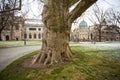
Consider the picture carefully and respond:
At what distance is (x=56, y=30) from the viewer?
4434mm

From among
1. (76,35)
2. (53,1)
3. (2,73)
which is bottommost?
(2,73)

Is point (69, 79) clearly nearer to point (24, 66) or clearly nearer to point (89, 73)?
point (89, 73)

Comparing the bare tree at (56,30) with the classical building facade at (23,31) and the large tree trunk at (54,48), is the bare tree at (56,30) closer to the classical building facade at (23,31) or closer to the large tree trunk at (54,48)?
the large tree trunk at (54,48)

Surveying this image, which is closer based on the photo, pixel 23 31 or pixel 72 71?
pixel 72 71

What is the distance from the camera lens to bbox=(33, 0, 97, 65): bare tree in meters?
4.37

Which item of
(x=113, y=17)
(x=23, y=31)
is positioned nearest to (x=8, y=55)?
(x=113, y=17)

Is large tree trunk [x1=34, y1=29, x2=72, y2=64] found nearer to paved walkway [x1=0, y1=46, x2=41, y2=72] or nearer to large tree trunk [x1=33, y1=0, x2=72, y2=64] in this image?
large tree trunk [x1=33, y1=0, x2=72, y2=64]

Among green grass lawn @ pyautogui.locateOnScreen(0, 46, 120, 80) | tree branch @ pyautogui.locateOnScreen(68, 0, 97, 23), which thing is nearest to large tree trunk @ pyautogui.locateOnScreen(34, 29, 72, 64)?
green grass lawn @ pyautogui.locateOnScreen(0, 46, 120, 80)

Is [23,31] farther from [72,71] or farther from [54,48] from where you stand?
[72,71]

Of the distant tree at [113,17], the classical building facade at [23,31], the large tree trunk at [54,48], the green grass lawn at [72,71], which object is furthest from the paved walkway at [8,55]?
the classical building facade at [23,31]

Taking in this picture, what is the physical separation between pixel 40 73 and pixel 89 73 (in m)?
0.92

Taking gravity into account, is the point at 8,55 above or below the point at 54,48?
below

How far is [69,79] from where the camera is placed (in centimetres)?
370

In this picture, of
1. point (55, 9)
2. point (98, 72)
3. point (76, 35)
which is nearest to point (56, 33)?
point (55, 9)
